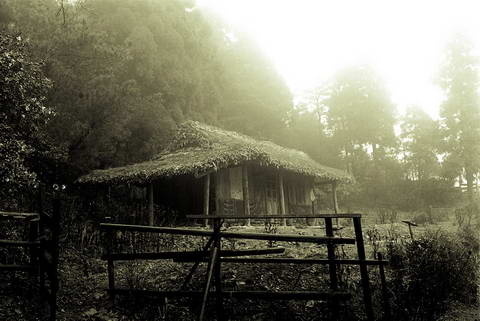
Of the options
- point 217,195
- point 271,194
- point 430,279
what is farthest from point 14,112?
point 271,194

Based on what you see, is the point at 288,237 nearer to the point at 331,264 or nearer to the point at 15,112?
the point at 331,264

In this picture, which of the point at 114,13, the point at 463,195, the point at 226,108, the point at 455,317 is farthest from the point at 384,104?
the point at 455,317

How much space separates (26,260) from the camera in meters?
7.54

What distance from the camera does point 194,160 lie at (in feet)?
45.4

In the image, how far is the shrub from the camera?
20.2ft

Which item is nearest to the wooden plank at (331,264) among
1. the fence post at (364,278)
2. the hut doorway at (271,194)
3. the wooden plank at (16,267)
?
the fence post at (364,278)

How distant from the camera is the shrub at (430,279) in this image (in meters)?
6.15

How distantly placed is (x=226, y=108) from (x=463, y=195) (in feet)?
61.6

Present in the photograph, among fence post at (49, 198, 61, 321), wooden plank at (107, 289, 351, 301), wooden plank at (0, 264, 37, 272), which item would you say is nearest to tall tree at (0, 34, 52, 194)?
wooden plank at (0, 264, 37, 272)

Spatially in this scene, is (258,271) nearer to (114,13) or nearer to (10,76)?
(10,76)

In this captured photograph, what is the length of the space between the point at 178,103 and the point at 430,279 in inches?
698

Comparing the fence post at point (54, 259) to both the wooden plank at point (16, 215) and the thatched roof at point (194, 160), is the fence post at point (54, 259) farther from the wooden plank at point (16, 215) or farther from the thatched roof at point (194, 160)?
the thatched roof at point (194, 160)

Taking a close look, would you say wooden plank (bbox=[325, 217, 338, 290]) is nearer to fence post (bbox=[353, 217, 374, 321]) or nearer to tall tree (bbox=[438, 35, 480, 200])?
fence post (bbox=[353, 217, 374, 321])

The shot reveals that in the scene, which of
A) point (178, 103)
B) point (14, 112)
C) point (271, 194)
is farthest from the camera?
point (178, 103)
